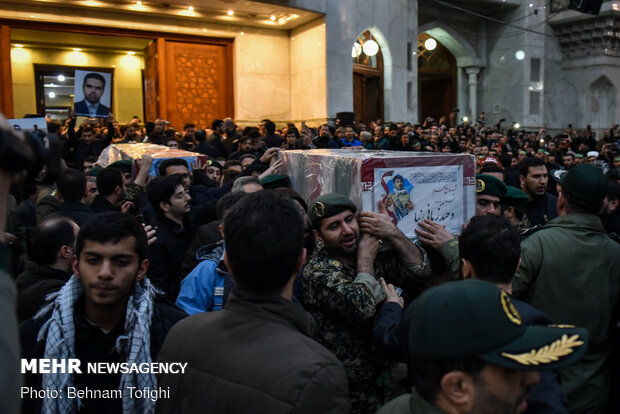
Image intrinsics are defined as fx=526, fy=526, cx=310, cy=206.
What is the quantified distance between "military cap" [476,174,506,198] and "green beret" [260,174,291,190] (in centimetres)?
137

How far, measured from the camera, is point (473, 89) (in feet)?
68.2

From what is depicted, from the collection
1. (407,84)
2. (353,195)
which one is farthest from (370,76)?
(353,195)

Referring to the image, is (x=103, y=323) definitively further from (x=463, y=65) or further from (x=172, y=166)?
(x=463, y=65)

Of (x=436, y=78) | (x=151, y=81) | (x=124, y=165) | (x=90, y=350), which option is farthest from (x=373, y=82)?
(x=90, y=350)

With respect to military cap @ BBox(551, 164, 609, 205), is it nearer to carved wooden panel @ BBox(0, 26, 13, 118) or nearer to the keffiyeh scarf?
the keffiyeh scarf

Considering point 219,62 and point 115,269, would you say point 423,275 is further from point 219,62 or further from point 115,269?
point 219,62

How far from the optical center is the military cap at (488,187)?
138 inches

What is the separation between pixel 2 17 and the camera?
11.3m

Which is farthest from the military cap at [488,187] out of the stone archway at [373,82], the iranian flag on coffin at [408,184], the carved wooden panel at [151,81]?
the stone archway at [373,82]

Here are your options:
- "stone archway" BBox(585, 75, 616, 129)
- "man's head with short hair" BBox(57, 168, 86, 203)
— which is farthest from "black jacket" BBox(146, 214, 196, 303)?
"stone archway" BBox(585, 75, 616, 129)

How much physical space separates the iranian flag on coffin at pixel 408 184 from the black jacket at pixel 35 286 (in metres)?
1.54

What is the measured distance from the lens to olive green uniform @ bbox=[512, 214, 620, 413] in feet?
8.46

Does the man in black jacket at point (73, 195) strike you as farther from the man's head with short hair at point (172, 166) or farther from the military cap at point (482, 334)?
the military cap at point (482, 334)

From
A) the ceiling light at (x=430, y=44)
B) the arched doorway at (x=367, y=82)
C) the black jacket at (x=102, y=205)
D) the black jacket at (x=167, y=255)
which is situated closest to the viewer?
the black jacket at (x=167, y=255)
